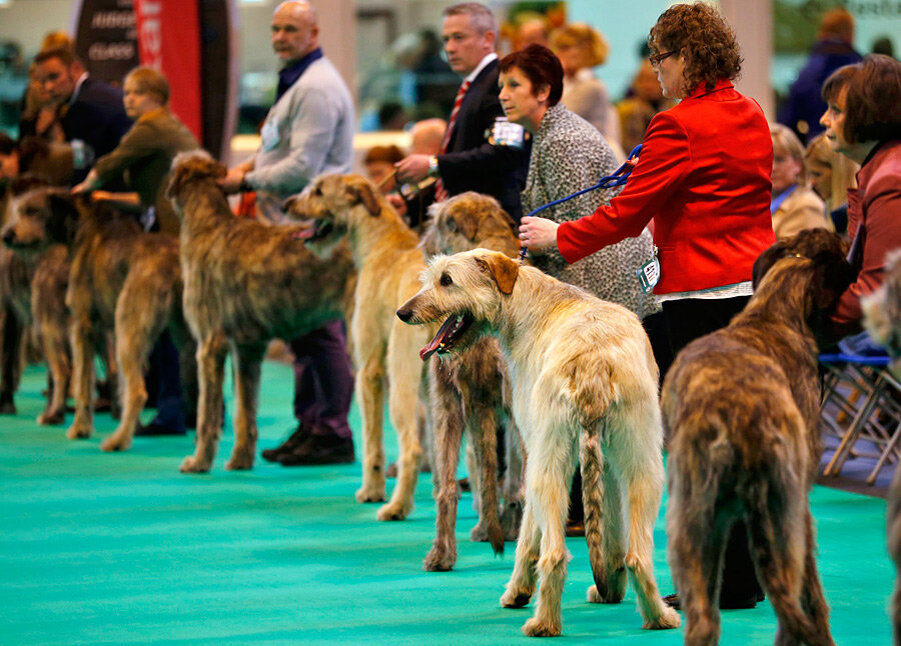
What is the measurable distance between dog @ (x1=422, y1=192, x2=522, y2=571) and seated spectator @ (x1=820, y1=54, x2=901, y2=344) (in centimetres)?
168

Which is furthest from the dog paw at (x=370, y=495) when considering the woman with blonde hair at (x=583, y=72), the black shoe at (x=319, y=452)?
the woman with blonde hair at (x=583, y=72)

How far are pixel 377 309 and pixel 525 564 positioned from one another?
214 centimetres

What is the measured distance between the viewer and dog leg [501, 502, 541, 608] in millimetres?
3990

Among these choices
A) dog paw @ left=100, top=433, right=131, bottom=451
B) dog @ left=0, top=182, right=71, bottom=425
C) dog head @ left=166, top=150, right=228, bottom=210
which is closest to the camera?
dog head @ left=166, top=150, right=228, bottom=210

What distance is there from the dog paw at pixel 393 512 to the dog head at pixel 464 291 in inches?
75.8

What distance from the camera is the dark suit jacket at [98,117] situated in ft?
29.5

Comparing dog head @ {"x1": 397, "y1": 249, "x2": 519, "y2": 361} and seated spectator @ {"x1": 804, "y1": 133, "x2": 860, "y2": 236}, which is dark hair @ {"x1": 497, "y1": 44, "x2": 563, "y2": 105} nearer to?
dog head @ {"x1": 397, "y1": 249, "x2": 519, "y2": 361}

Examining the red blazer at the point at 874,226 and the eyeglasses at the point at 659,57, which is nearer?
the red blazer at the point at 874,226

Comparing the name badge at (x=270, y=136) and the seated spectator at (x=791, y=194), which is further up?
the name badge at (x=270, y=136)

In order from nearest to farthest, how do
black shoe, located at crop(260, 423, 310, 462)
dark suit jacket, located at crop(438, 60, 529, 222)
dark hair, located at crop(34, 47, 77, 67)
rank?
1. dark suit jacket, located at crop(438, 60, 529, 222)
2. black shoe, located at crop(260, 423, 310, 462)
3. dark hair, located at crop(34, 47, 77, 67)

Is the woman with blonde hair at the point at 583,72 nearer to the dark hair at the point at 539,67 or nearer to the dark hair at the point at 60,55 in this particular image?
the dark hair at the point at 60,55

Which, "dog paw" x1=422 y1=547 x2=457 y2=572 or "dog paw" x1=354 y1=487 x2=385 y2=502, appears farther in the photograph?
"dog paw" x1=354 y1=487 x2=385 y2=502

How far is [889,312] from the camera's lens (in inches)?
106

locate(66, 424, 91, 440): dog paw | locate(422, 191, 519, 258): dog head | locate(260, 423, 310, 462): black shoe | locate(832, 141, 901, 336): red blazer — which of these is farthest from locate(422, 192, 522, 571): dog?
locate(66, 424, 91, 440): dog paw
